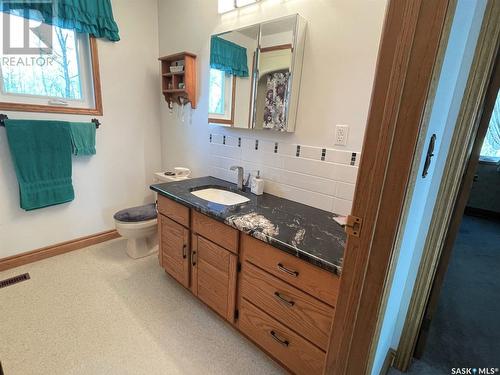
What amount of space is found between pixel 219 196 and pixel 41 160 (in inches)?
59.5

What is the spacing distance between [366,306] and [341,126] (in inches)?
40.5

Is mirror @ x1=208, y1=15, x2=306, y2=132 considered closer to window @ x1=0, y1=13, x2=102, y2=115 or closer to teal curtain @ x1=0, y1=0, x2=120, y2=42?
teal curtain @ x1=0, y1=0, x2=120, y2=42

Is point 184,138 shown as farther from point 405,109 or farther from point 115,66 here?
point 405,109

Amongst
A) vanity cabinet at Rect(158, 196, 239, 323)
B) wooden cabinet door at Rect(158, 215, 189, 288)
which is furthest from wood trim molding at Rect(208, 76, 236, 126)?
wooden cabinet door at Rect(158, 215, 189, 288)

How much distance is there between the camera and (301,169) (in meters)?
1.65

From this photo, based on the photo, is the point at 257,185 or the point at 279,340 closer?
the point at 279,340

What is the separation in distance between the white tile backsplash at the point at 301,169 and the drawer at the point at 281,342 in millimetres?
729

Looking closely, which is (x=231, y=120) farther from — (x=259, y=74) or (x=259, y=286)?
(x=259, y=286)


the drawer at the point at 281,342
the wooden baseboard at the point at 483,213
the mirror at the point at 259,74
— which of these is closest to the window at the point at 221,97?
the mirror at the point at 259,74

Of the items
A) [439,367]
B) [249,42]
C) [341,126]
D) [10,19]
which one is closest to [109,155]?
[10,19]

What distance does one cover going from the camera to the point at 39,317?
5.37 feet

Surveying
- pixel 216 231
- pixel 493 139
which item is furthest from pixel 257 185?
pixel 493 139

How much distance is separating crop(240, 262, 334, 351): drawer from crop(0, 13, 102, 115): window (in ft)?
7.01

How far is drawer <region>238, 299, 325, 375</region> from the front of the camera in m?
1.14
